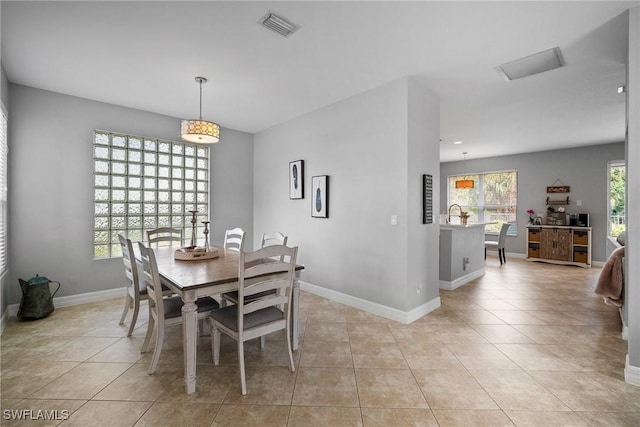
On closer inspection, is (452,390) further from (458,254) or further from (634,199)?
(458,254)

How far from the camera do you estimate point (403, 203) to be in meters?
3.14

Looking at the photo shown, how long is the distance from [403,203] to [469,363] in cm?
158

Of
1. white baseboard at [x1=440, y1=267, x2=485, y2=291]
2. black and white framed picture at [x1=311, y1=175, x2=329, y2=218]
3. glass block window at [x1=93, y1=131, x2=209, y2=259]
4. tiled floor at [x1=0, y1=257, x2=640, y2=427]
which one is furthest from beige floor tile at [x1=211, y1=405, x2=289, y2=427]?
white baseboard at [x1=440, y1=267, x2=485, y2=291]

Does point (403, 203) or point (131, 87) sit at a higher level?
point (131, 87)

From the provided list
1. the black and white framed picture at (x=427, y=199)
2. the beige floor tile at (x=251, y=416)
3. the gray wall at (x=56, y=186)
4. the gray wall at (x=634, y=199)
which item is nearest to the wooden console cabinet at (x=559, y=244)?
the black and white framed picture at (x=427, y=199)

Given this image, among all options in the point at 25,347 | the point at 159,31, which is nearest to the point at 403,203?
the point at 159,31

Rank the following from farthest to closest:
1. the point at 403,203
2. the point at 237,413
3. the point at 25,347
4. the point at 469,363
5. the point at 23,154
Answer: the point at 23,154 < the point at 403,203 < the point at 25,347 < the point at 469,363 < the point at 237,413

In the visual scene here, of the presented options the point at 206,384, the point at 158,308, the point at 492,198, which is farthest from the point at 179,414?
the point at 492,198

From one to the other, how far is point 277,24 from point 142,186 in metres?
3.23

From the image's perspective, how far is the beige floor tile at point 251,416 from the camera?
5.48 feet

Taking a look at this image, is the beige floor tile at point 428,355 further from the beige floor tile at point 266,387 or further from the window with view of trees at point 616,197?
the window with view of trees at point 616,197

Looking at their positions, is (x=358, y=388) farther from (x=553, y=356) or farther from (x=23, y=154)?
(x=23, y=154)

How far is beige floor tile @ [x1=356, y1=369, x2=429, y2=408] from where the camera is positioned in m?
1.85

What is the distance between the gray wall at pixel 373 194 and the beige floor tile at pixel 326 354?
3.10 feet
